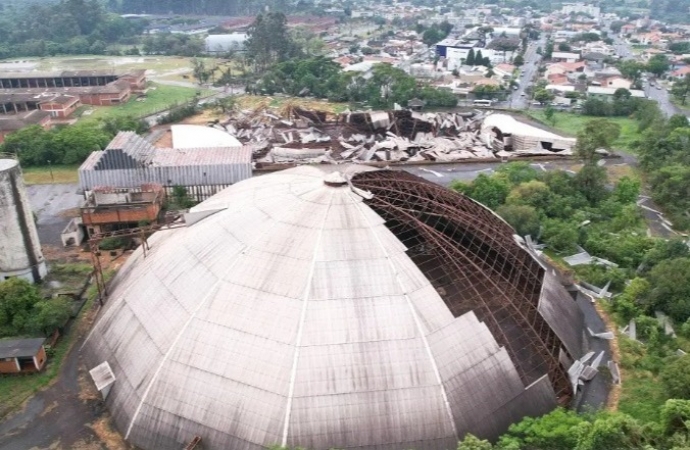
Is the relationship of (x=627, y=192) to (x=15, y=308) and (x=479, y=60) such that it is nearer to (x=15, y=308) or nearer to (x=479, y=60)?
(x=15, y=308)

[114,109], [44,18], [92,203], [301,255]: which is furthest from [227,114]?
[44,18]

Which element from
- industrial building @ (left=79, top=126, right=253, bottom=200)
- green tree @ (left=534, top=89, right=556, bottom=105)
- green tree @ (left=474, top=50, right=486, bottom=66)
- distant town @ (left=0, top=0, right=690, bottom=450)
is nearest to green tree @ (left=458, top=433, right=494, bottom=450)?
distant town @ (left=0, top=0, right=690, bottom=450)

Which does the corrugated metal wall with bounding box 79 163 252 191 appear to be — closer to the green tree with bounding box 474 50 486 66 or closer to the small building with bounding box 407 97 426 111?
the small building with bounding box 407 97 426 111

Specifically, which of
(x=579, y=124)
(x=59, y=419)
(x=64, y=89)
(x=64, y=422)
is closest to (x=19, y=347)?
(x=59, y=419)

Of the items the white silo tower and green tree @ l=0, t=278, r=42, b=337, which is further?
the white silo tower

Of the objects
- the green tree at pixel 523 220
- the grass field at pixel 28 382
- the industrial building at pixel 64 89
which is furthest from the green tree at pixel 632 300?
the industrial building at pixel 64 89

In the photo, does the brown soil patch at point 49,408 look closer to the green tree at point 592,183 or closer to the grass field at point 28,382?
the grass field at point 28,382
